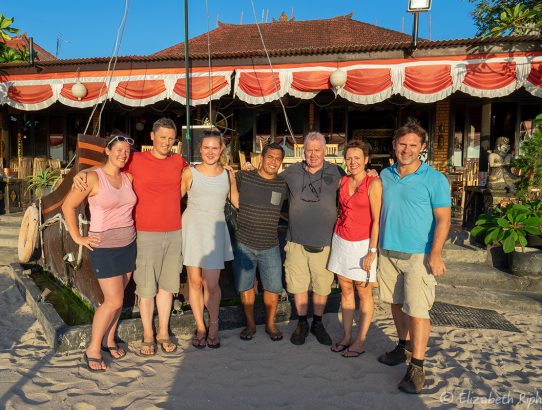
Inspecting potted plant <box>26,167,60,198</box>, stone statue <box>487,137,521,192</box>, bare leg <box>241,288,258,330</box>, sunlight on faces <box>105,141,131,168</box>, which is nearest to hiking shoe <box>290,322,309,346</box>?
bare leg <box>241,288,258,330</box>

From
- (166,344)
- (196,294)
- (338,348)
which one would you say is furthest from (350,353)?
(166,344)

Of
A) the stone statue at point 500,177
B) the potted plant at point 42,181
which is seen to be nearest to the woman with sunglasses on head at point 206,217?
the stone statue at point 500,177

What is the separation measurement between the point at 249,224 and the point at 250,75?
18.5ft

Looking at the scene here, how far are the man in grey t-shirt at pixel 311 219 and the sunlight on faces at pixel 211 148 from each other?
2.06 ft

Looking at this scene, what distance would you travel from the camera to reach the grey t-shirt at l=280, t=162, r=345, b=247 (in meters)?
3.16

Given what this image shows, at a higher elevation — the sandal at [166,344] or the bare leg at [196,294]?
the bare leg at [196,294]

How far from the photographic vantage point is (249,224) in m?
3.29

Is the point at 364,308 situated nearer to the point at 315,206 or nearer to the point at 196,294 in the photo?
the point at 315,206

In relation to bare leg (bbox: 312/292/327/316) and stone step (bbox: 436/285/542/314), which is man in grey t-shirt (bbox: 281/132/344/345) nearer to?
bare leg (bbox: 312/292/327/316)

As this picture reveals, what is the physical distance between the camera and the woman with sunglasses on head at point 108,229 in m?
2.72

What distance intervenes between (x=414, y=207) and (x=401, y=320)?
0.98m

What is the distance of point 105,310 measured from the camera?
2.83m

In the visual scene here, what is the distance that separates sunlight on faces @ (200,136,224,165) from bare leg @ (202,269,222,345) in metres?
0.91

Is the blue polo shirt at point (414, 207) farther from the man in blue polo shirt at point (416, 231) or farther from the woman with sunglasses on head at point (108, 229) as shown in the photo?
the woman with sunglasses on head at point (108, 229)
